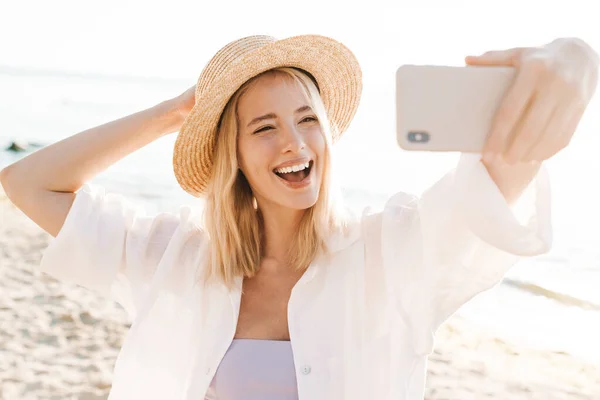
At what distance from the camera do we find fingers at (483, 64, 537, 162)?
125 cm

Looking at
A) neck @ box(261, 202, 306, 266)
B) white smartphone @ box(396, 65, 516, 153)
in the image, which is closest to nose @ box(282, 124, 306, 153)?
neck @ box(261, 202, 306, 266)

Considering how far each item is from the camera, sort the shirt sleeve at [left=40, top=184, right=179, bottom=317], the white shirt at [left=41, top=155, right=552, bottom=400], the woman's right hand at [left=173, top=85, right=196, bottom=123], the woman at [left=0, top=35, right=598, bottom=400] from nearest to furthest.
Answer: the white shirt at [left=41, top=155, right=552, bottom=400] < the woman at [left=0, top=35, right=598, bottom=400] < the shirt sleeve at [left=40, top=184, right=179, bottom=317] < the woman's right hand at [left=173, top=85, right=196, bottom=123]

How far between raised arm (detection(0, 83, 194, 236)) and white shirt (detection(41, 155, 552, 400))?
93 millimetres

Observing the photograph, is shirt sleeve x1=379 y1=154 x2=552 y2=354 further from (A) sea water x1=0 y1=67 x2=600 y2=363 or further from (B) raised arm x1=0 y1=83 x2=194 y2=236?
(A) sea water x1=0 y1=67 x2=600 y2=363

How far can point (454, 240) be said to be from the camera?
5.71ft

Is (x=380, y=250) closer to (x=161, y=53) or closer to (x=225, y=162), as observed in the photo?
(x=225, y=162)

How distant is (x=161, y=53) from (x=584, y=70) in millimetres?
30692

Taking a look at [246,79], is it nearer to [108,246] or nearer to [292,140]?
[292,140]

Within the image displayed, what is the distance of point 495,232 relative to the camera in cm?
148

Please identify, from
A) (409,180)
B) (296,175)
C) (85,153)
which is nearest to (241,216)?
(296,175)

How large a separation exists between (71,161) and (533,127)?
1744mm

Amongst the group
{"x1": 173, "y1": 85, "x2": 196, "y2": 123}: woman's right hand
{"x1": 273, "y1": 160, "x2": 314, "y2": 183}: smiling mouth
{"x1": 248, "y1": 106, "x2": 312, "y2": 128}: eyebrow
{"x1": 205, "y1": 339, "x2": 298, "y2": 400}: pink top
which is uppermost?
{"x1": 173, "y1": 85, "x2": 196, "y2": 123}: woman's right hand

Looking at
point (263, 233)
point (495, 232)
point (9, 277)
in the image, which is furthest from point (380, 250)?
point (9, 277)

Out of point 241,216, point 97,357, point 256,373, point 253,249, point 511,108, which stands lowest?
point 97,357
